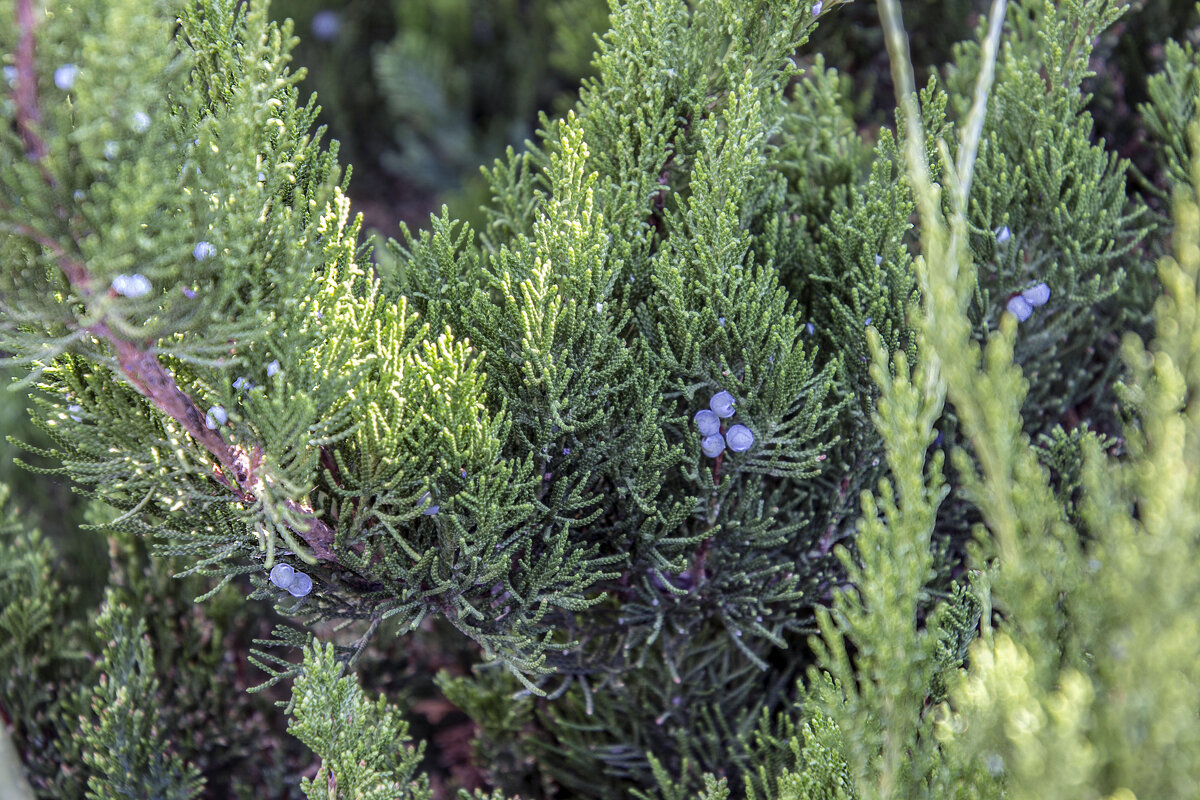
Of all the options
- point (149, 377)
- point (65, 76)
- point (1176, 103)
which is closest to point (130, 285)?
point (149, 377)

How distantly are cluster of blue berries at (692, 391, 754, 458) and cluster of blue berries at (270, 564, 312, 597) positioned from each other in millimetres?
718

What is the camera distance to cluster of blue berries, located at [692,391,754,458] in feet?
5.21

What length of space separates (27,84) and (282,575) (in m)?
0.78

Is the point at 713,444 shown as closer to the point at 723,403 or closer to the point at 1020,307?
the point at 723,403

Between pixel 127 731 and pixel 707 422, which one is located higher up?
pixel 707 422

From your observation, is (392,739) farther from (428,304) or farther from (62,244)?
(62,244)

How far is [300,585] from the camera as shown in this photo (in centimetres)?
148

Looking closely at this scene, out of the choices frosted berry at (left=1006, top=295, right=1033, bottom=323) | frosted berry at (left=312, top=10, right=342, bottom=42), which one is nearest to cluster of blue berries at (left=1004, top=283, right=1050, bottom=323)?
frosted berry at (left=1006, top=295, right=1033, bottom=323)

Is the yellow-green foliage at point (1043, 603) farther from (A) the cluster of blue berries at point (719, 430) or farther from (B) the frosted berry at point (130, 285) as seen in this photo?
(B) the frosted berry at point (130, 285)

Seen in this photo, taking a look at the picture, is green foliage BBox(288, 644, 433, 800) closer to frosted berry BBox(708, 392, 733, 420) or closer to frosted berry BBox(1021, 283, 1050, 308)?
frosted berry BBox(708, 392, 733, 420)

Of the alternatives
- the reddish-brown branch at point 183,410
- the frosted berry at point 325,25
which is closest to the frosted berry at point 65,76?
the reddish-brown branch at point 183,410

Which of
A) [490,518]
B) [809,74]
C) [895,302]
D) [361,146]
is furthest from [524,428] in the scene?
[361,146]

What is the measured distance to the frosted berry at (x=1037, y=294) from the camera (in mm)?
1781

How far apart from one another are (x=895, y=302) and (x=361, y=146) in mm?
3517
